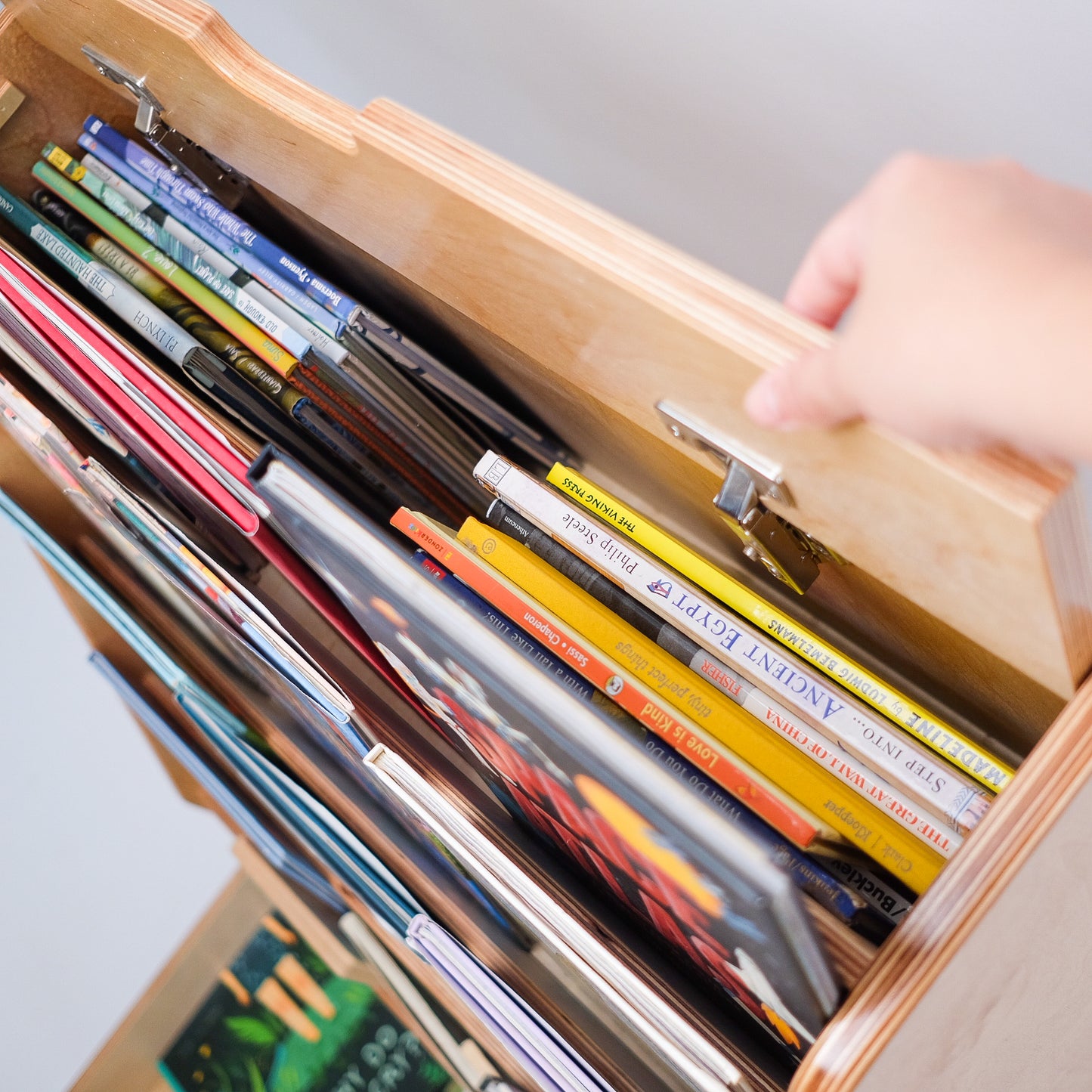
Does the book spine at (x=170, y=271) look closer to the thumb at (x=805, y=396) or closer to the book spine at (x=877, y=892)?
the thumb at (x=805, y=396)

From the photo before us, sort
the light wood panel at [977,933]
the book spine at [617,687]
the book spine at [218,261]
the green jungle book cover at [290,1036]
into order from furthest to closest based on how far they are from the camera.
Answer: the green jungle book cover at [290,1036] < the book spine at [218,261] < the book spine at [617,687] < the light wood panel at [977,933]

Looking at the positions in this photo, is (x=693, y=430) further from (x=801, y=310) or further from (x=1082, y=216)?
(x=1082, y=216)

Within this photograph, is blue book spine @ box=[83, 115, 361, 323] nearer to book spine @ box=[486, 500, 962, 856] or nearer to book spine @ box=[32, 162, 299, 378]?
book spine @ box=[32, 162, 299, 378]

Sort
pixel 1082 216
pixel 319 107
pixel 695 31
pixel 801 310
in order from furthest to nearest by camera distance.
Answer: pixel 695 31, pixel 319 107, pixel 801 310, pixel 1082 216

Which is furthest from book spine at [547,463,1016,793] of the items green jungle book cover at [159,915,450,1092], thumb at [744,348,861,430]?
green jungle book cover at [159,915,450,1092]

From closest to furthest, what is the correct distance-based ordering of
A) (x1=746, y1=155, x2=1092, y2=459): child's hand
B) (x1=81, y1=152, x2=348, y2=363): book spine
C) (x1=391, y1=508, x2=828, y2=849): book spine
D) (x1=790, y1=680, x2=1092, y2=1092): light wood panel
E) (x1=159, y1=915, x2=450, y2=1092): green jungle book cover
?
(x1=746, y1=155, x2=1092, y2=459): child's hand → (x1=790, y1=680, x2=1092, y2=1092): light wood panel → (x1=391, y1=508, x2=828, y2=849): book spine → (x1=81, y1=152, x2=348, y2=363): book spine → (x1=159, y1=915, x2=450, y2=1092): green jungle book cover

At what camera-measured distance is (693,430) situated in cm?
48

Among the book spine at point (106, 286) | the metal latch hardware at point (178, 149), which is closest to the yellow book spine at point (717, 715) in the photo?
the book spine at point (106, 286)

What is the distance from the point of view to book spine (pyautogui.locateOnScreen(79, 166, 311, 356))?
756 mm

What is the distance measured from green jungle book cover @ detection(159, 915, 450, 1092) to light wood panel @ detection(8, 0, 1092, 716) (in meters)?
1.10

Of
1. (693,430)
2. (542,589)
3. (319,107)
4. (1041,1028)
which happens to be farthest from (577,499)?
(1041,1028)

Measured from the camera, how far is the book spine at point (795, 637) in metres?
0.55

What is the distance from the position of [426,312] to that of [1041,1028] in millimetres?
670

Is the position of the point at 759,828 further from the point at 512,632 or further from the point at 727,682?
the point at 512,632
